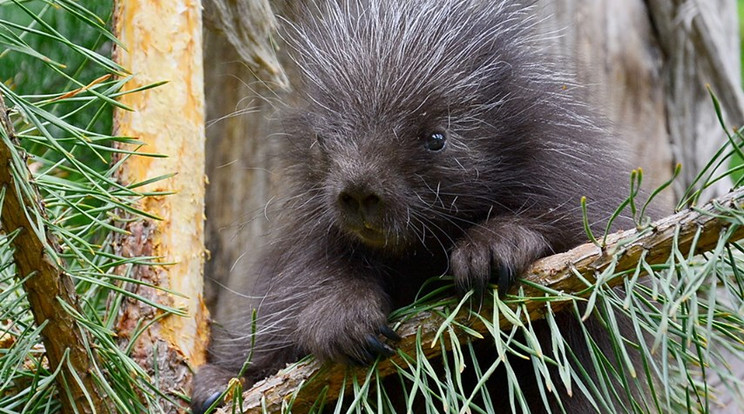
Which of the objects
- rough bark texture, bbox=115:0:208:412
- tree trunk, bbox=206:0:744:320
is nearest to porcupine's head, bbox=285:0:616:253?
rough bark texture, bbox=115:0:208:412

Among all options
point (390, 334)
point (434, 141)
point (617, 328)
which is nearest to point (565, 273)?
point (617, 328)

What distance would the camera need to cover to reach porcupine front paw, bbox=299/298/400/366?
167 centimetres

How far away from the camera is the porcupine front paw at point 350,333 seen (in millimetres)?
1670

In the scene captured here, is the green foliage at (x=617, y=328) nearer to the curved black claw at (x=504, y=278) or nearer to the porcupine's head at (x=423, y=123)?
the curved black claw at (x=504, y=278)

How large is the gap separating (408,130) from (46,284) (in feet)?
2.51

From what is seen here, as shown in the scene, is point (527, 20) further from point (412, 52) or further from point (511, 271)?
point (511, 271)

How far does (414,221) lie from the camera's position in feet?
5.98

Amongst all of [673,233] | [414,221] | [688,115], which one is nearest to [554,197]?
[414,221]

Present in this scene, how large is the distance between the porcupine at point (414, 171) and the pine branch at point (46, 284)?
442mm

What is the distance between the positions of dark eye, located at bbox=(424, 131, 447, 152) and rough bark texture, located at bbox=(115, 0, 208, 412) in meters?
0.61

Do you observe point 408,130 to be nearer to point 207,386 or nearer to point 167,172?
point 167,172

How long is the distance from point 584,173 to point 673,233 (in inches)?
25.8

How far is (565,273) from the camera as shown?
58.9 inches

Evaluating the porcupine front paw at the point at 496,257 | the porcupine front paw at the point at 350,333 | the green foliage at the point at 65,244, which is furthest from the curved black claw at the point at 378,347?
the green foliage at the point at 65,244
